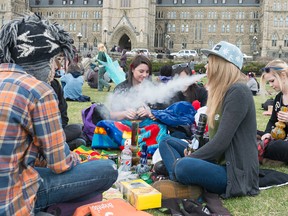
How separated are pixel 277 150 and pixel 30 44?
3291mm

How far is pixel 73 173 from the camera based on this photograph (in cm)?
257

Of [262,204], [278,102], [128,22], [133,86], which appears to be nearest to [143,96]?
[133,86]

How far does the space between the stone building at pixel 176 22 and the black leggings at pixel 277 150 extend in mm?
52760

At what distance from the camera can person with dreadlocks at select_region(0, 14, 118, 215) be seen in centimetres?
212

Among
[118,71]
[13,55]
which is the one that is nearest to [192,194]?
[13,55]

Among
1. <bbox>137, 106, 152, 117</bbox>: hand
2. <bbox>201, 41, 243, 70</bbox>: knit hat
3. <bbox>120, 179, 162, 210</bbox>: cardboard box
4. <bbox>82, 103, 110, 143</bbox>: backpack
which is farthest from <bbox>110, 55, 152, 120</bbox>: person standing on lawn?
<bbox>201, 41, 243, 70</bbox>: knit hat

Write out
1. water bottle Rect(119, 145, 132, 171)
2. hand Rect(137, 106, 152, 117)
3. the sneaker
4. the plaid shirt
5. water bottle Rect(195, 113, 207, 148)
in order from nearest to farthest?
1. the plaid shirt
2. water bottle Rect(195, 113, 207, 148)
3. the sneaker
4. water bottle Rect(119, 145, 132, 171)
5. hand Rect(137, 106, 152, 117)

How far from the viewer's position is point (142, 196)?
10.5 feet

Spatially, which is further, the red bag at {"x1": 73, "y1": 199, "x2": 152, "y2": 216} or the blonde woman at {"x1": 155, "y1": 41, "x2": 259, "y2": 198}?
the blonde woman at {"x1": 155, "y1": 41, "x2": 259, "y2": 198}

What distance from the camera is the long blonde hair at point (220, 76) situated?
10.9 feet

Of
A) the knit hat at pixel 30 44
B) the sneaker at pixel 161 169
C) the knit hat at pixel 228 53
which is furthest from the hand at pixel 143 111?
the knit hat at pixel 30 44

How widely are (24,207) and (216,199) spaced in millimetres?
1708

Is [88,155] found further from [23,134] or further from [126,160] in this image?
[23,134]

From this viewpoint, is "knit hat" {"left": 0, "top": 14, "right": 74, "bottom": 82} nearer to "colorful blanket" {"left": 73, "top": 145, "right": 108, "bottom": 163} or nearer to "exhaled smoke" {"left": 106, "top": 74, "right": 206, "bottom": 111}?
"colorful blanket" {"left": 73, "top": 145, "right": 108, "bottom": 163}
